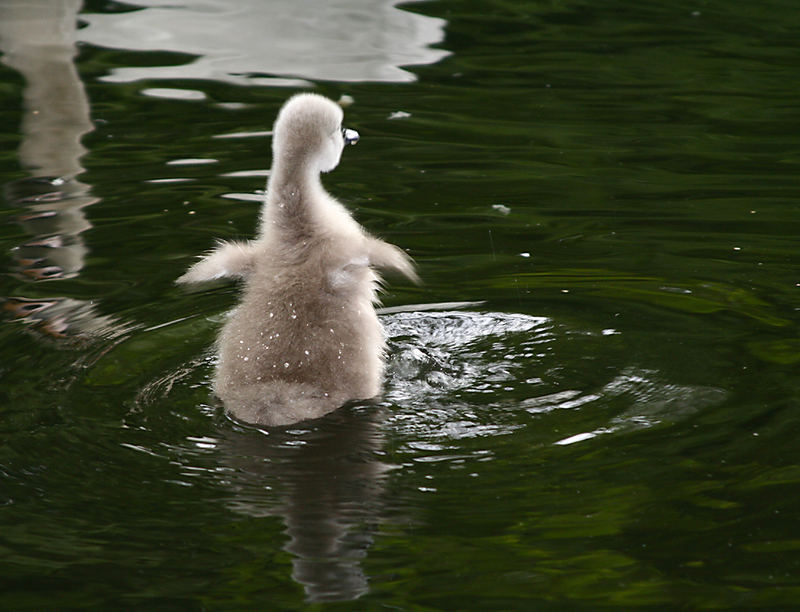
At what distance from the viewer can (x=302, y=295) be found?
5090 millimetres

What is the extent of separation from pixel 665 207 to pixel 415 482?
3.39 meters

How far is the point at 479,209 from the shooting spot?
7418 millimetres

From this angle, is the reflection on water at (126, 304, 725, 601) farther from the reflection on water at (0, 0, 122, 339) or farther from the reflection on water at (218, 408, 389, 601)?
the reflection on water at (0, 0, 122, 339)

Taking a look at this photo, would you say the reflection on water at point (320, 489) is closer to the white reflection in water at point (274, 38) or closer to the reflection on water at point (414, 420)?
the reflection on water at point (414, 420)

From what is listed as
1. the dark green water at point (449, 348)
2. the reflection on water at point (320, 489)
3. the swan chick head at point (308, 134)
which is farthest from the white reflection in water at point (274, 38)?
the reflection on water at point (320, 489)

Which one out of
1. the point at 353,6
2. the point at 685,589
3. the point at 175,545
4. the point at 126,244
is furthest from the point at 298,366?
the point at 353,6

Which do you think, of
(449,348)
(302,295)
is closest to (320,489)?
(302,295)

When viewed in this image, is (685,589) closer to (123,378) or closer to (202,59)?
(123,378)

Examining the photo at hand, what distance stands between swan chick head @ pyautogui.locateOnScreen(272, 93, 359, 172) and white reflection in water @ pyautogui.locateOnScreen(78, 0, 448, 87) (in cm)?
478

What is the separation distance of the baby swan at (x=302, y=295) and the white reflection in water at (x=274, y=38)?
4890mm

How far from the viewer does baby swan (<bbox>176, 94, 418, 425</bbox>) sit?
16.3 ft

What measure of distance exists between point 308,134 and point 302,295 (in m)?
0.66

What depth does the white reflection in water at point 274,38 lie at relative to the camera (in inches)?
406

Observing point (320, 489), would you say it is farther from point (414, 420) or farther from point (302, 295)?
point (302, 295)
